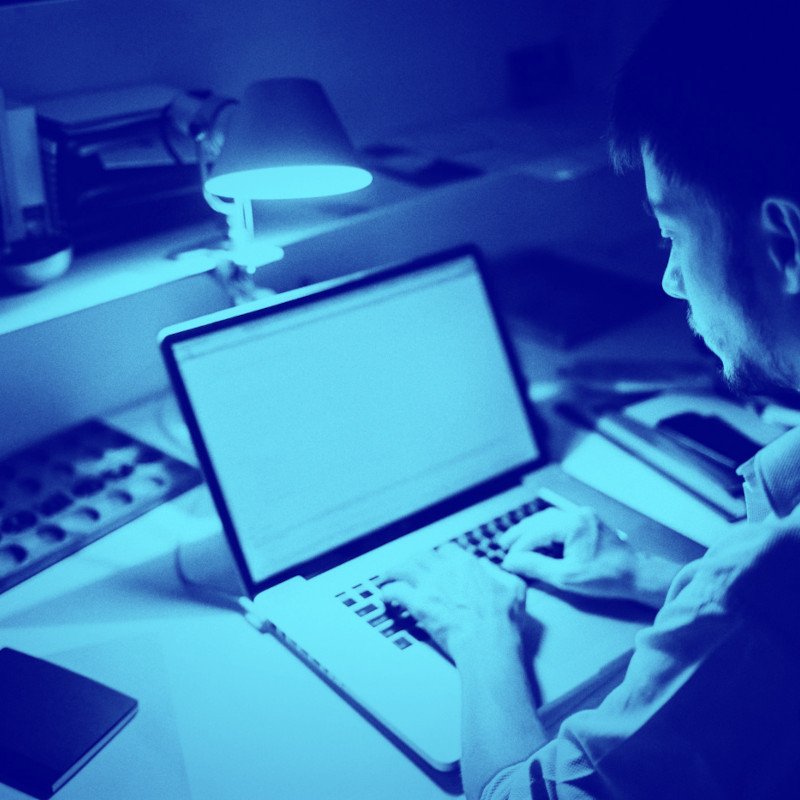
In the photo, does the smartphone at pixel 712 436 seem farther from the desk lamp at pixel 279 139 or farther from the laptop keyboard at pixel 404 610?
the desk lamp at pixel 279 139

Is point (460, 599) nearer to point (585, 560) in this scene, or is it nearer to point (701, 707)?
point (585, 560)

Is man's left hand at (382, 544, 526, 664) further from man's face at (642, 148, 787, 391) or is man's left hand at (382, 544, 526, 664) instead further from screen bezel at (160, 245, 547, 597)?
man's face at (642, 148, 787, 391)

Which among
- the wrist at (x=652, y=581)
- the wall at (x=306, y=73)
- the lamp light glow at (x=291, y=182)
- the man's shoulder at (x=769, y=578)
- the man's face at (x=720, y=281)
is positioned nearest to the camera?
the man's shoulder at (x=769, y=578)

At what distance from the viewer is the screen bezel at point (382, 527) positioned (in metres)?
1.06

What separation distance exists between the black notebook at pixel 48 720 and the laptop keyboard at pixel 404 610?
10.4 inches

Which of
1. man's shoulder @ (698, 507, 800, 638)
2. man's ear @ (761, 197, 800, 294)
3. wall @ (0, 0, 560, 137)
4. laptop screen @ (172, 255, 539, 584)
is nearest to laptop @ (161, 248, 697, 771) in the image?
laptop screen @ (172, 255, 539, 584)

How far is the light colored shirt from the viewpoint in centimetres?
69

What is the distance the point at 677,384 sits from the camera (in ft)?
4.84

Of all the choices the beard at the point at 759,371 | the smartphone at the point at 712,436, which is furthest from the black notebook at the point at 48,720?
the smartphone at the point at 712,436

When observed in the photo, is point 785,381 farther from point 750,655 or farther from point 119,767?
point 119,767

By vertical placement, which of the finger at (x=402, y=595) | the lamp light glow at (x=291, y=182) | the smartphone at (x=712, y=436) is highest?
the lamp light glow at (x=291, y=182)

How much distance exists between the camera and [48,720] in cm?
88

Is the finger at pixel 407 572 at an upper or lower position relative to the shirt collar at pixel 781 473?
lower

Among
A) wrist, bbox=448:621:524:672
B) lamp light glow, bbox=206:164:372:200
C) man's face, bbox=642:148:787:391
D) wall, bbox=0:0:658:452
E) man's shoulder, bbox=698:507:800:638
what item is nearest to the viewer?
man's shoulder, bbox=698:507:800:638
